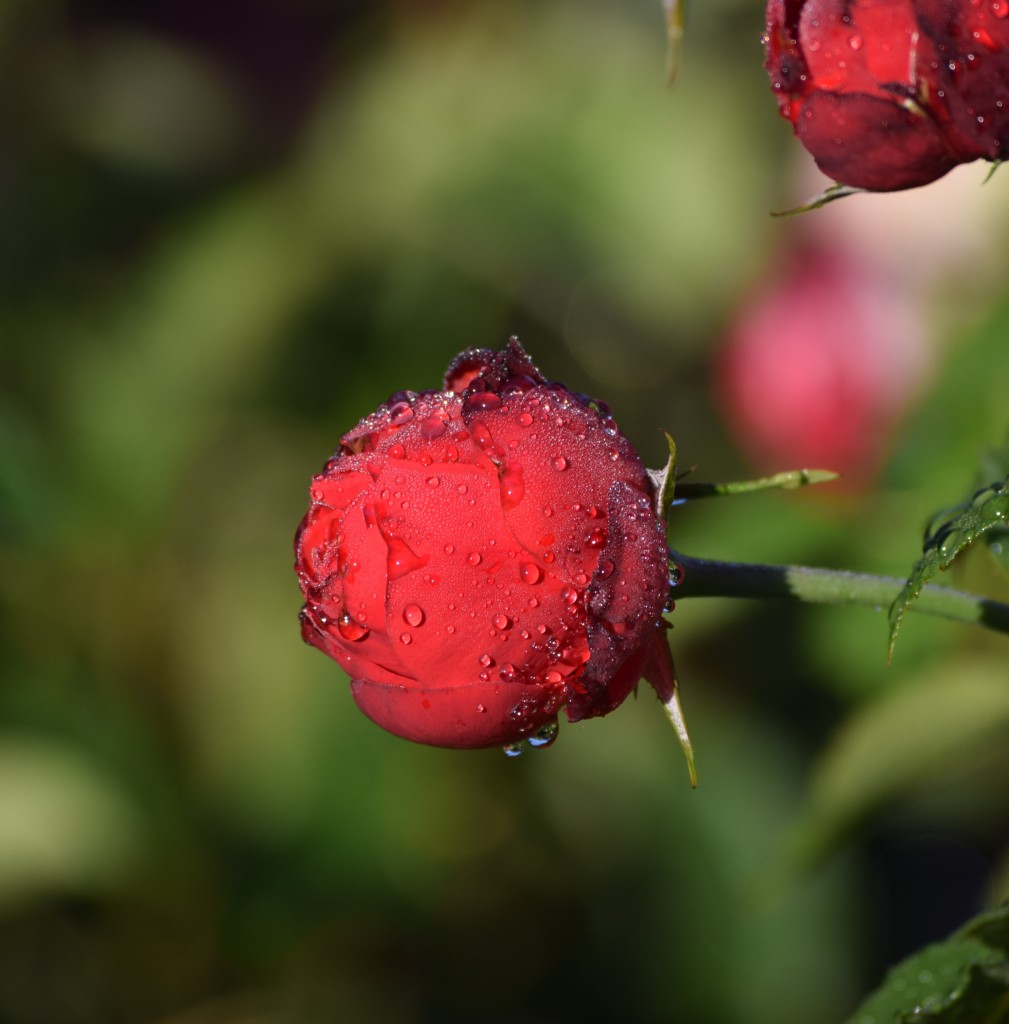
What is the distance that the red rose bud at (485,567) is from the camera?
1.95 ft

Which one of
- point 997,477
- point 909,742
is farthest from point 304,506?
point 997,477

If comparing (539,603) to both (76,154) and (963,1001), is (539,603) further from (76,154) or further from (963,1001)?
(76,154)

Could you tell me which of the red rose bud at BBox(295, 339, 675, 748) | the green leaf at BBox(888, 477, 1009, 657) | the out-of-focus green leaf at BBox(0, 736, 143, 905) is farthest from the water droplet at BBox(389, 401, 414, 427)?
the out-of-focus green leaf at BBox(0, 736, 143, 905)

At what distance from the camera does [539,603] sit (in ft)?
1.96

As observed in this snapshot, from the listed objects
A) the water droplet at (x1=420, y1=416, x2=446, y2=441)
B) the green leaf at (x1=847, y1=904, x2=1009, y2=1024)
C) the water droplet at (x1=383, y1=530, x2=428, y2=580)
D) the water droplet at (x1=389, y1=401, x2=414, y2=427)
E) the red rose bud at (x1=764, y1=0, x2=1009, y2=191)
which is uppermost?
the red rose bud at (x1=764, y1=0, x2=1009, y2=191)

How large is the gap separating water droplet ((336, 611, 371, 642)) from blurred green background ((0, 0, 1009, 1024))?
687mm

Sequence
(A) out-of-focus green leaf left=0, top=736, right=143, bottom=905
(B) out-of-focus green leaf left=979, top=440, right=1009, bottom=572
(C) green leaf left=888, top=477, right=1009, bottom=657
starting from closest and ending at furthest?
(C) green leaf left=888, top=477, right=1009, bottom=657 → (B) out-of-focus green leaf left=979, top=440, right=1009, bottom=572 → (A) out-of-focus green leaf left=0, top=736, right=143, bottom=905

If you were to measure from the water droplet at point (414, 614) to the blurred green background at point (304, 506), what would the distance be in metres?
0.71

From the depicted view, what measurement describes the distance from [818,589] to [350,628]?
21 centimetres

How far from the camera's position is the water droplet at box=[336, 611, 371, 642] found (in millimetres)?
611

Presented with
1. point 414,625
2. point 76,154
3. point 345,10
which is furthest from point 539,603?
point 345,10

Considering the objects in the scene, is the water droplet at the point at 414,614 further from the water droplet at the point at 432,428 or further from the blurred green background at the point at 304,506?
the blurred green background at the point at 304,506

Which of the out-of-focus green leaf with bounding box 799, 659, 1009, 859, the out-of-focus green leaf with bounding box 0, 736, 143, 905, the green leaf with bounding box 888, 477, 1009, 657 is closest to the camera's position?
the green leaf with bounding box 888, 477, 1009, 657

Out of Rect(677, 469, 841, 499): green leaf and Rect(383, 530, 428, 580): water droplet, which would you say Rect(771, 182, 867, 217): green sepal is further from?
Rect(383, 530, 428, 580): water droplet
